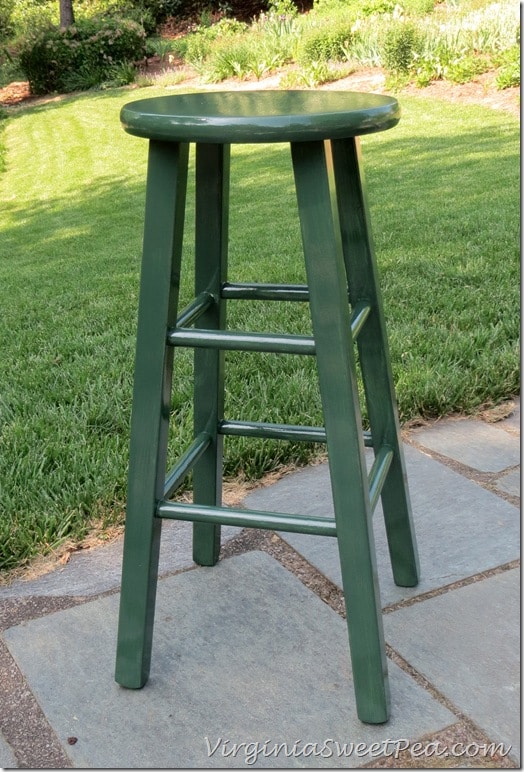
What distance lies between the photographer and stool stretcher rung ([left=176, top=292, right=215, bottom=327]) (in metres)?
1.78

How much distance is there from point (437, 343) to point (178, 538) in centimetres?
148

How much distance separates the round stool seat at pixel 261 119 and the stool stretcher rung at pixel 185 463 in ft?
2.36

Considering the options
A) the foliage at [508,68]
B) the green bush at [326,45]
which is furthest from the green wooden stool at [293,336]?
the green bush at [326,45]

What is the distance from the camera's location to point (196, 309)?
189 centimetres

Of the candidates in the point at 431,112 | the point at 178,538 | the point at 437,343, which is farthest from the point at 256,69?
the point at 178,538

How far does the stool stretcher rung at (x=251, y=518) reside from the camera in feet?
5.36

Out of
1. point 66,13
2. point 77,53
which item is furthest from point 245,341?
point 66,13

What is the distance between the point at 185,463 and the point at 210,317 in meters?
0.35

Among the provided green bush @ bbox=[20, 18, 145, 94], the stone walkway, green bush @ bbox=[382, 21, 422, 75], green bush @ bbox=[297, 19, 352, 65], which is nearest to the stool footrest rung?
the stone walkway

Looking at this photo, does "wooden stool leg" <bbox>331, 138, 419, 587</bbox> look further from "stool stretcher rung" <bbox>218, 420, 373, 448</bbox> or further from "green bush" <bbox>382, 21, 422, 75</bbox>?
"green bush" <bbox>382, 21, 422, 75</bbox>

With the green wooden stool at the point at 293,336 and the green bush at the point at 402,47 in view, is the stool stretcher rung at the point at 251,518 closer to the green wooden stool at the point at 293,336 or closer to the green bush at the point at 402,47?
the green wooden stool at the point at 293,336

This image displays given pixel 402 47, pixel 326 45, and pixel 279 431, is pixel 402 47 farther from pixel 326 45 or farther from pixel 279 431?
pixel 279 431

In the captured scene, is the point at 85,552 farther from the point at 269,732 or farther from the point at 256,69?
the point at 256,69

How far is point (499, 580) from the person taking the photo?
2.01 metres
